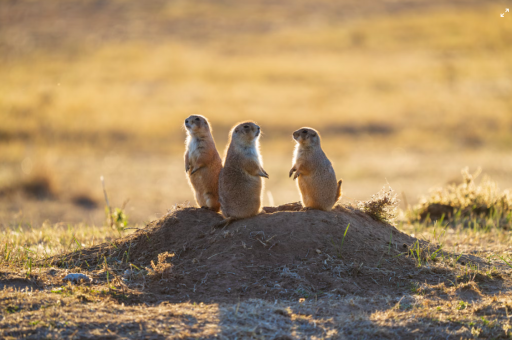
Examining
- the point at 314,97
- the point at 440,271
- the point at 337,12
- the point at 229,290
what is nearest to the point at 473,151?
the point at 314,97

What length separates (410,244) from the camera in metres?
7.16

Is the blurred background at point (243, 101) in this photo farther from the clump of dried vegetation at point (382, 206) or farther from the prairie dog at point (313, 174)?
the prairie dog at point (313, 174)

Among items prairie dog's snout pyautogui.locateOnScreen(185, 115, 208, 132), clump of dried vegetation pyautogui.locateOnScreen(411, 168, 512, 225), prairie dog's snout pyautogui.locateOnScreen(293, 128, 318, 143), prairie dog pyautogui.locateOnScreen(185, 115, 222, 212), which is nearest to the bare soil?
prairie dog pyautogui.locateOnScreen(185, 115, 222, 212)

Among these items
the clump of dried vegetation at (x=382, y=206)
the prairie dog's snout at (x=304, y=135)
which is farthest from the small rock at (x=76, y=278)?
the clump of dried vegetation at (x=382, y=206)

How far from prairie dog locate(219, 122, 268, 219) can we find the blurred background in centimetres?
171

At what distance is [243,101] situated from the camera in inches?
1182

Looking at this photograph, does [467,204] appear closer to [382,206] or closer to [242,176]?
[382,206]

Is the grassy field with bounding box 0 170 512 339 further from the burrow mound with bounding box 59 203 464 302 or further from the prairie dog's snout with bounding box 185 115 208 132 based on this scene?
the prairie dog's snout with bounding box 185 115 208 132

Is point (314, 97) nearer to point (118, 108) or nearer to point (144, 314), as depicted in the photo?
point (118, 108)

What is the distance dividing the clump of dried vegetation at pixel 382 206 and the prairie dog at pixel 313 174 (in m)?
0.69

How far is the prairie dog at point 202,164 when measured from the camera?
7.57 meters

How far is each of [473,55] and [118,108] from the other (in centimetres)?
2752

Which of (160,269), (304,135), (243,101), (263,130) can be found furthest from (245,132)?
(243,101)

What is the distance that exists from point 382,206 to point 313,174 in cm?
121
